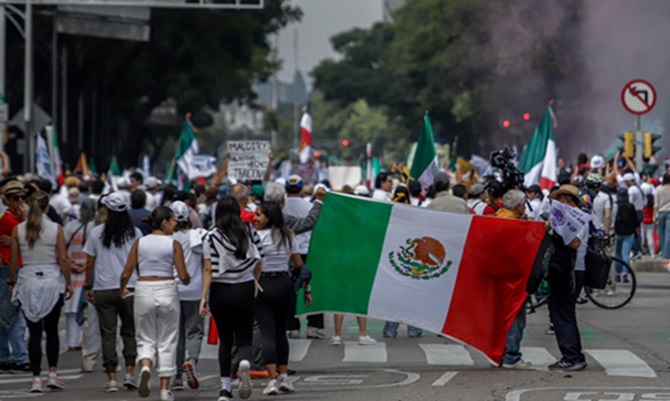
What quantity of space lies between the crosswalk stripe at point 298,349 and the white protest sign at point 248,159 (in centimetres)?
541

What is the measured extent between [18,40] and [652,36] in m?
24.0

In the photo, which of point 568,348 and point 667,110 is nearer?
point 568,348

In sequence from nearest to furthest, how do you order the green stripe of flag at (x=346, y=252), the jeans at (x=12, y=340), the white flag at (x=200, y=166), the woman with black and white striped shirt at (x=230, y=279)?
the woman with black and white striped shirt at (x=230, y=279) < the green stripe of flag at (x=346, y=252) < the jeans at (x=12, y=340) < the white flag at (x=200, y=166)

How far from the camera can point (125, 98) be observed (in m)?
62.1

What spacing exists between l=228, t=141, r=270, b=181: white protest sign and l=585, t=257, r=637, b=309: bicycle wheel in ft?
16.9

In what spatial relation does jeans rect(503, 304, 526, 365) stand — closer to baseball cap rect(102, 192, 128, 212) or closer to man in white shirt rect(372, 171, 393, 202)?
baseball cap rect(102, 192, 128, 212)

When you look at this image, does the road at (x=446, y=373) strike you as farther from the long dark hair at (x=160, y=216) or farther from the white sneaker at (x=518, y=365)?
the long dark hair at (x=160, y=216)

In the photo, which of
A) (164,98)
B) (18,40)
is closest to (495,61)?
(164,98)

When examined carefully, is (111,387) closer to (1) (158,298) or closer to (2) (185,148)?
(1) (158,298)

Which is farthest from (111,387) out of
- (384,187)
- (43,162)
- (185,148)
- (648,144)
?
(648,144)

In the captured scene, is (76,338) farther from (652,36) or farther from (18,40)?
(652,36)

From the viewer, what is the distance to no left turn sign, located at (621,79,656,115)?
27828 millimetres

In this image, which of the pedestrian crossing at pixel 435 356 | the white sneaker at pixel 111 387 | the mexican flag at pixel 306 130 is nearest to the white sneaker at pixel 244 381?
the white sneaker at pixel 111 387

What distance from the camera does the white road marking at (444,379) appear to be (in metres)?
13.0
